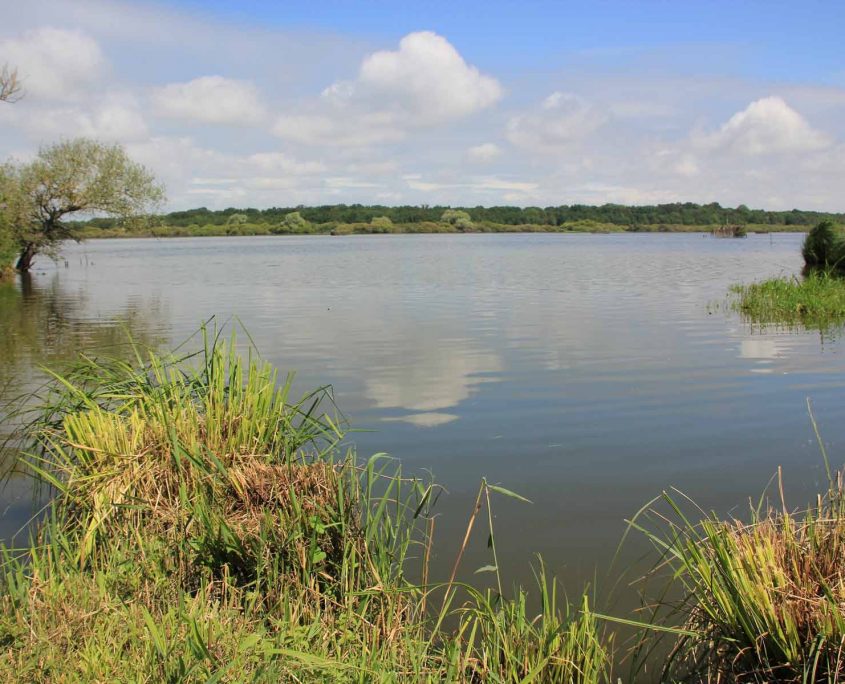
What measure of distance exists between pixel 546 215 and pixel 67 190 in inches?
4440

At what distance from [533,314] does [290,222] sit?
10904cm

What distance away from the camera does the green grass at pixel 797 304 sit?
19.1m

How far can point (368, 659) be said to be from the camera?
12.2ft

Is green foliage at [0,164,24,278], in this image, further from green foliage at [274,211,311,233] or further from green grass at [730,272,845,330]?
green foliage at [274,211,311,233]

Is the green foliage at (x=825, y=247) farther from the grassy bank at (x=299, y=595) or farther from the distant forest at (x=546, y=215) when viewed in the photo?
the distant forest at (x=546, y=215)

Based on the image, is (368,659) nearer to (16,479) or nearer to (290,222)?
(16,479)

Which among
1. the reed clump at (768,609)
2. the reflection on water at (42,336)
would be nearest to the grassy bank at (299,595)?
the reed clump at (768,609)

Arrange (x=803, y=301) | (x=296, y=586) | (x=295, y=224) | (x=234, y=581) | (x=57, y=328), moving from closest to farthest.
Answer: (x=234, y=581) < (x=296, y=586) < (x=57, y=328) < (x=803, y=301) < (x=295, y=224)

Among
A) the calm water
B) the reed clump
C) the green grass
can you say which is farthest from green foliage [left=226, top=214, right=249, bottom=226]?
the reed clump

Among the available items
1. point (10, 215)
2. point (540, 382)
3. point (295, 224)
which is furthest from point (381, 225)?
point (540, 382)

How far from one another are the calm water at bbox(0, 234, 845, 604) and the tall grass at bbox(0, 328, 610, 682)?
3.95 ft

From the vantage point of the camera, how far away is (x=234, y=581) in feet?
13.9

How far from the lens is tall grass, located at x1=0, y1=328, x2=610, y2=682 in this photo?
3.50 metres

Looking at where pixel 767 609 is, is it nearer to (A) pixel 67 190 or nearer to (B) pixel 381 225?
(A) pixel 67 190
